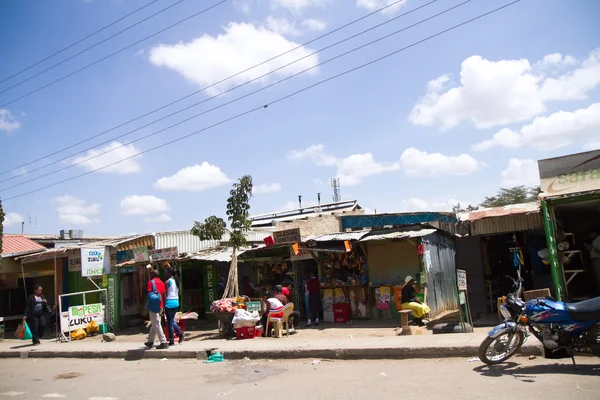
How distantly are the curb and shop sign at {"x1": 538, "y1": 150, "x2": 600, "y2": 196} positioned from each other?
14.5 ft

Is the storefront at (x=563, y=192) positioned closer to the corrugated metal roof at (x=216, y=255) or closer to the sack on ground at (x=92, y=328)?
the corrugated metal roof at (x=216, y=255)

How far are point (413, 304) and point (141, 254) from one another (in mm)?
9525

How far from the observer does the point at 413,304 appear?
1270 centimetres

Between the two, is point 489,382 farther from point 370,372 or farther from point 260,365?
point 260,365

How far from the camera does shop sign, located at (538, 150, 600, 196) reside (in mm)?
10453

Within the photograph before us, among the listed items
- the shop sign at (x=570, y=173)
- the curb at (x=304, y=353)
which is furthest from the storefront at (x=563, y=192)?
the curb at (x=304, y=353)

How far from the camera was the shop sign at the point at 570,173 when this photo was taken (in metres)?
10.5

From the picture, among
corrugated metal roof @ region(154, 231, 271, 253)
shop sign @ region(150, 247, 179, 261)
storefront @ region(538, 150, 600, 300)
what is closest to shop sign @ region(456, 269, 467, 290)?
storefront @ region(538, 150, 600, 300)

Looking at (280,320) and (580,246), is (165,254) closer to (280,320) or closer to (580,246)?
(280,320)

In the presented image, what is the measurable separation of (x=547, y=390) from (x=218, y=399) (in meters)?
4.22

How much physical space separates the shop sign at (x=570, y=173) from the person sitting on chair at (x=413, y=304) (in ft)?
13.9

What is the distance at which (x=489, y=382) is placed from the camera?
6.36 meters

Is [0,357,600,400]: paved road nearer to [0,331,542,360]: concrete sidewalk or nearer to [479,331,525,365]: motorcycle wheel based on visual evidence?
[479,331,525,365]: motorcycle wheel

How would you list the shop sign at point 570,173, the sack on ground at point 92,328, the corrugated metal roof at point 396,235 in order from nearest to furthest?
the shop sign at point 570,173
the corrugated metal roof at point 396,235
the sack on ground at point 92,328
